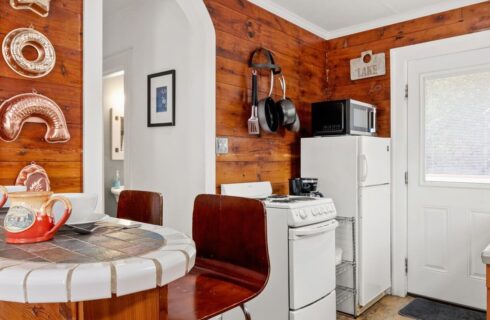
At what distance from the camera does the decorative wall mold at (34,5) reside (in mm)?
1689

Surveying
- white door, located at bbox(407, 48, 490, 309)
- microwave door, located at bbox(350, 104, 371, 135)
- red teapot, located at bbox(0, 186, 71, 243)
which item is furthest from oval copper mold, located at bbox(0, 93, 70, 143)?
white door, located at bbox(407, 48, 490, 309)

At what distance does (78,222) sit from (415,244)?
2.97m

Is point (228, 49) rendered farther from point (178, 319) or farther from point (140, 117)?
point (178, 319)

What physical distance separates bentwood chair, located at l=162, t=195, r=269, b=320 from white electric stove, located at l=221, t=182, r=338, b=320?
0.80 meters

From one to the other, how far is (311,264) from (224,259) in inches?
38.9

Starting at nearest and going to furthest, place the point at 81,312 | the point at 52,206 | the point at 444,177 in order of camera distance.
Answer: the point at 81,312, the point at 52,206, the point at 444,177

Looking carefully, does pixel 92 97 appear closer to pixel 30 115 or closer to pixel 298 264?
pixel 30 115

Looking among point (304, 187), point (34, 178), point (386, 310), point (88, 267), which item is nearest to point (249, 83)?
point (304, 187)

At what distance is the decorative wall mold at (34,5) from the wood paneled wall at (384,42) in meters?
2.66

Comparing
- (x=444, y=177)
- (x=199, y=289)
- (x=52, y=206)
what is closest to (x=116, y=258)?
(x=52, y=206)

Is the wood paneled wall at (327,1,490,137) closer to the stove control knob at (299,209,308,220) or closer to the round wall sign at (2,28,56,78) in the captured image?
the stove control knob at (299,209,308,220)

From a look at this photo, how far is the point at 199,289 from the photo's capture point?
125 cm

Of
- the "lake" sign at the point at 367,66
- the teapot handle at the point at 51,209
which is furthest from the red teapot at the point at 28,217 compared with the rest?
the "lake" sign at the point at 367,66

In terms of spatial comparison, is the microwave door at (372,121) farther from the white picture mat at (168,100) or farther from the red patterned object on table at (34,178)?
the red patterned object on table at (34,178)
